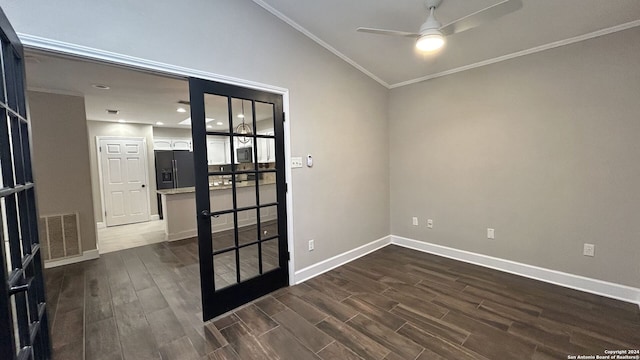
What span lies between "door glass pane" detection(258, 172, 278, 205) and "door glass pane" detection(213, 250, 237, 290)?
2.15 ft

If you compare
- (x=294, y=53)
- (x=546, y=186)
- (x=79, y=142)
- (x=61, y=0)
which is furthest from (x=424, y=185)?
(x=79, y=142)

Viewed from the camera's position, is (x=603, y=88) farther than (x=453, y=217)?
No

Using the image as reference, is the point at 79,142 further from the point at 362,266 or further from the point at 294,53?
the point at 362,266

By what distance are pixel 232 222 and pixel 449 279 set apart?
261cm

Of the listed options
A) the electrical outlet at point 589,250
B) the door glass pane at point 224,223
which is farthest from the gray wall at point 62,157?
the electrical outlet at point 589,250

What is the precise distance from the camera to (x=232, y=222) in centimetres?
262

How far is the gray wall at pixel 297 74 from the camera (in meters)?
1.80

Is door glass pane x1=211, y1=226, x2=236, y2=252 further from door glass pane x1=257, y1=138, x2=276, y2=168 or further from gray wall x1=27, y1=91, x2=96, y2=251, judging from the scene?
gray wall x1=27, y1=91, x2=96, y2=251

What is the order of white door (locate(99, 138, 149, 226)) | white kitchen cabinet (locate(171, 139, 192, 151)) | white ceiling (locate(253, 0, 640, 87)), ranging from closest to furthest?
white ceiling (locate(253, 0, 640, 87))
white door (locate(99, 138, 149, 226))
white kitchen cabinet (locate(171, 139, 192, 151))

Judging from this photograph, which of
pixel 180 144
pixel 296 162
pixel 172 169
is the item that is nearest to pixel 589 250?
pixel 296 162

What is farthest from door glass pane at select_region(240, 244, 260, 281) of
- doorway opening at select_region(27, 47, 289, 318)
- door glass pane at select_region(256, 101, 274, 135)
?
door glass pane at select_region(256, 101, 274, 135)

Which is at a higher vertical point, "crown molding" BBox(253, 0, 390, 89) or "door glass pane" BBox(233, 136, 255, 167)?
"crown molding" BBox(253, 0, 390, 89)

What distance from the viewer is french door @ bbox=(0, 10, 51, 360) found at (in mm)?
1269

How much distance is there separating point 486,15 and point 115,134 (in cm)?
755
